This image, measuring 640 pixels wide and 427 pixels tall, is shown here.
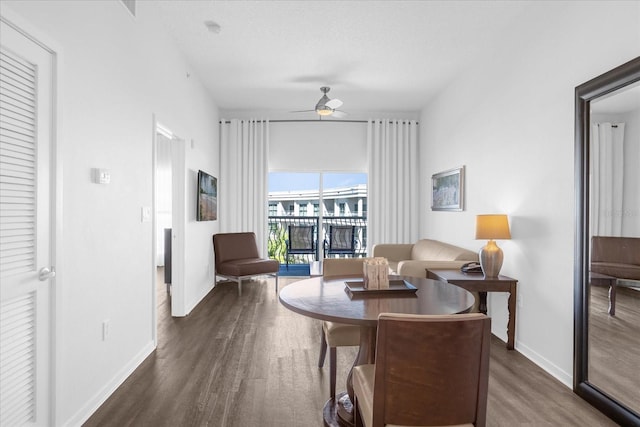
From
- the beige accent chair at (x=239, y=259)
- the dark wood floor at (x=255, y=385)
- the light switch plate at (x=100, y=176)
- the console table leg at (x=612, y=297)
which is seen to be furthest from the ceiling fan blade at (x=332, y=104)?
the console table leg at (x=612, y=297)

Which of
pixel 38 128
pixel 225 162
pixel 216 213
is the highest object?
pixel 225 162

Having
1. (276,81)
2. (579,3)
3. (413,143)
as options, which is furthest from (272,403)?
(413,143)

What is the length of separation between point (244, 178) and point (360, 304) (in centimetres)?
473

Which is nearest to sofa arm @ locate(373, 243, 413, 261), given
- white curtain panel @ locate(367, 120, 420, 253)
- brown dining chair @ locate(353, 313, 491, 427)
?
white curtain panel @ locate(367, 120, 420, 253)

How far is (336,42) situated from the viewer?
12.3 ft

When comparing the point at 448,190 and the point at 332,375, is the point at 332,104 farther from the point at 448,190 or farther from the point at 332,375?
the point at 332,375

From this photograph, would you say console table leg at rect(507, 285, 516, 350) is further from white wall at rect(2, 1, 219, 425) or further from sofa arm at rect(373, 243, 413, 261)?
white wall at rect(2, 1, 219, 425)

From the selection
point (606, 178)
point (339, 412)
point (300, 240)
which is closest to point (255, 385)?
point (339, 412)

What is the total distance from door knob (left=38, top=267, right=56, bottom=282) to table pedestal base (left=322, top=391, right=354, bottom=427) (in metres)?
1.61

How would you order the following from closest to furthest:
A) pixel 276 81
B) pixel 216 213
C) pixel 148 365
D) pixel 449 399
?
pixel 449 399 → pixel 148 365 → pixel 276 81 → pixel 216 213

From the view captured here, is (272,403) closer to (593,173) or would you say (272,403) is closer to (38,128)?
(38,128)

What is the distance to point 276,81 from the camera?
4863 mm

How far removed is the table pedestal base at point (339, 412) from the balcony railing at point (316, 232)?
14.1 ft

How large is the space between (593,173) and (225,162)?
5.12 m
